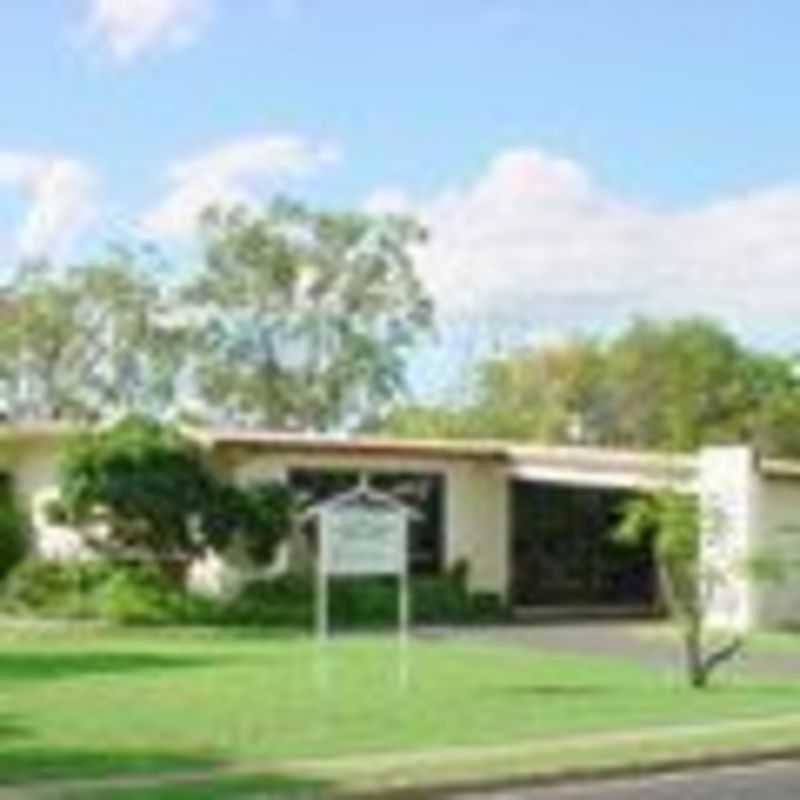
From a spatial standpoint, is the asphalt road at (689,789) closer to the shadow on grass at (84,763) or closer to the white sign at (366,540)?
the shadow on grass at (84,763)

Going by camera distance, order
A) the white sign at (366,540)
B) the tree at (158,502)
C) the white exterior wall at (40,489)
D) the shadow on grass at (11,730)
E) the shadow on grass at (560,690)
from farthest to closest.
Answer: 1. the white exterior wall at (40,489)
2. the tree at (158,502)
3. the white sign at (366,540)
4. the shadow on grass at (560,690)
5. the shadow on grass at (11,730)

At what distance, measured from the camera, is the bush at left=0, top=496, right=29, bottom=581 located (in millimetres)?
43719

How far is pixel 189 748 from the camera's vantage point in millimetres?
19938

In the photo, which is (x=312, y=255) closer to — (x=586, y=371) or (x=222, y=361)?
(x=222, y=361)

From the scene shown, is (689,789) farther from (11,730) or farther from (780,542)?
(780,542)

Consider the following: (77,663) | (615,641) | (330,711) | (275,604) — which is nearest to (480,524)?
(275,604)

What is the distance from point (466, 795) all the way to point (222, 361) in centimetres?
5719

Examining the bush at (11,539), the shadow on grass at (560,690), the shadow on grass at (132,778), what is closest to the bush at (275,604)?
the bush at (11,539)

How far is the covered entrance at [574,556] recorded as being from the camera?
47.2 metres

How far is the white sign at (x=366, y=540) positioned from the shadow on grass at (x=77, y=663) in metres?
3.52

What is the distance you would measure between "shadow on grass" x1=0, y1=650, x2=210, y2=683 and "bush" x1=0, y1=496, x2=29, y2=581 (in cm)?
1187

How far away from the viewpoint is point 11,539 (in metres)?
44.1

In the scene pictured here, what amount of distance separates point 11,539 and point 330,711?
2192 cm

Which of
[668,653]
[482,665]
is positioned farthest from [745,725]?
[668,653]
